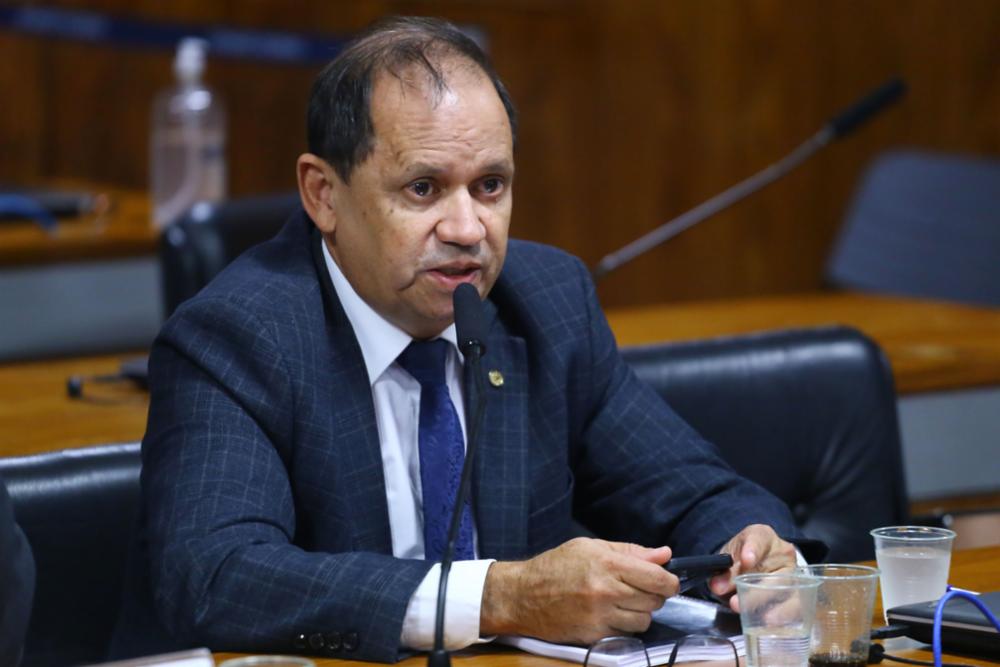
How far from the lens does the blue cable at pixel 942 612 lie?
1620 millimetres

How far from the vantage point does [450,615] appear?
1.74 metres

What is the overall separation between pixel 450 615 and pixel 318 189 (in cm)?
65

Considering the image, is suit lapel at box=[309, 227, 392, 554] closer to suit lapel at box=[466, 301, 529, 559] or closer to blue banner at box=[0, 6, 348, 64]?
suit lapel at box=[466, 301, 529, 559]

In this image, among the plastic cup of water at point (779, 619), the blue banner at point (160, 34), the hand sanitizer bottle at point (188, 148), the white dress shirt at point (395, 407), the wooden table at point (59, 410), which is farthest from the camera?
the blue banner at point (160, 34)

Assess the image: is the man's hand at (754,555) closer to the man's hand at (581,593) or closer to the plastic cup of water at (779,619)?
the man's hand at (581,593)

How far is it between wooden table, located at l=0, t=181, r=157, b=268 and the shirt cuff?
276 centimetres

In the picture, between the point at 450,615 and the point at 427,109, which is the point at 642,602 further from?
the point at 427,109

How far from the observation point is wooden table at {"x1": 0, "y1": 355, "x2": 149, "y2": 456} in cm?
254

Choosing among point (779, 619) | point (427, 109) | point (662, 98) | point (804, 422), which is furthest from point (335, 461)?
point (662, 98)

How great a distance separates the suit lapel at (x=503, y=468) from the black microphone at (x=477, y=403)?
0.32 meters

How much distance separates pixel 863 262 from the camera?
4.52 m

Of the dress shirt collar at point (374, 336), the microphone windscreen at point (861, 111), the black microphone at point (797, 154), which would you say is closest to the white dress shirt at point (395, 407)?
the dress shirt collar at point (374, 336)

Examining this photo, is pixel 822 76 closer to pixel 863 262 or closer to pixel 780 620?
pixel 863 262

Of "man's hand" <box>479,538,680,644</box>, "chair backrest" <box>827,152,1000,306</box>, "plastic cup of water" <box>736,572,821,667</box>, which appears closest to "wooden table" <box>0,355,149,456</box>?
"man's hand" <box>479,538,680,644</box>
